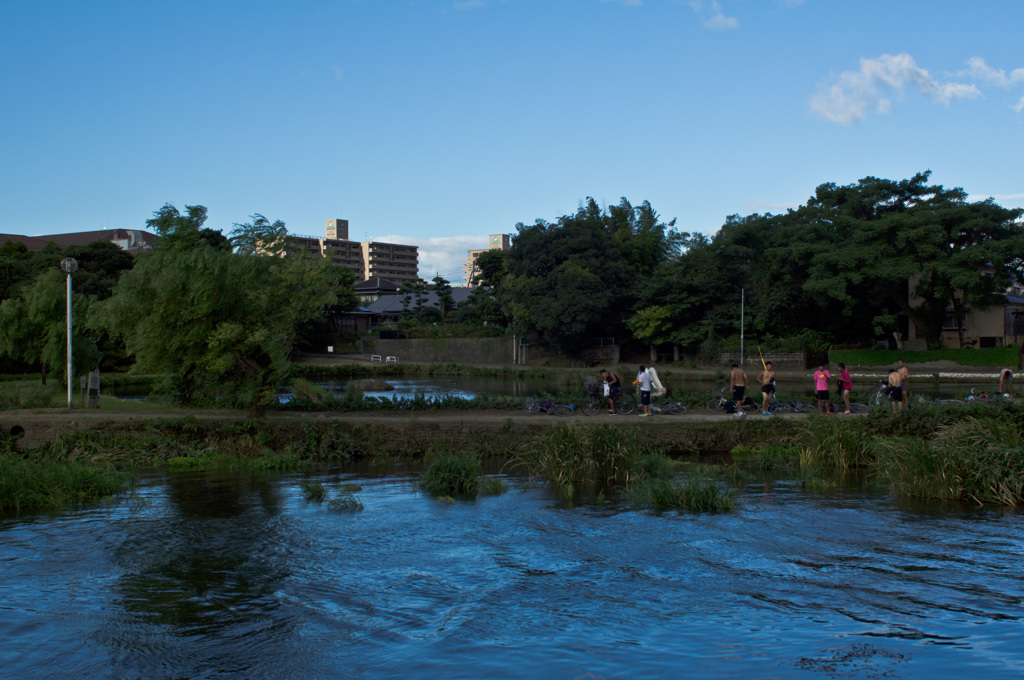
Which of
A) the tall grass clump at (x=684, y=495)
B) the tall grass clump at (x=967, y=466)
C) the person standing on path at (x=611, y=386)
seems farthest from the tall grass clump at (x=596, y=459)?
the person standing on path at (x=611, y=386)

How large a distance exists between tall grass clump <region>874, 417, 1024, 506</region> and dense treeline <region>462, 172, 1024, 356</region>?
30.9 metres

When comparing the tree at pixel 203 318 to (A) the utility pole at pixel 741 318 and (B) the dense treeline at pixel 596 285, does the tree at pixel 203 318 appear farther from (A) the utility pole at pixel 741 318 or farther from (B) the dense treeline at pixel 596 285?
(A) the utility pole at pixel 741 318

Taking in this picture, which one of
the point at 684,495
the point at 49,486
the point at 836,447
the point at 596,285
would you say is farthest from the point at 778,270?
the point at 49,486

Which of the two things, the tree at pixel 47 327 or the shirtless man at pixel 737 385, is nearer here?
the shirtless man at pixel 737 385

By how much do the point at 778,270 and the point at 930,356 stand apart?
392 inches

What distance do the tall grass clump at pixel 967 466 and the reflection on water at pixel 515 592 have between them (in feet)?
2.07

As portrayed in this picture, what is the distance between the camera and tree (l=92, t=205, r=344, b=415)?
734 inches

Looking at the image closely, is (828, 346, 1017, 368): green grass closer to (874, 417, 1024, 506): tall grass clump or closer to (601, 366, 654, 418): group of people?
(601, 366, 654, 418): group of people

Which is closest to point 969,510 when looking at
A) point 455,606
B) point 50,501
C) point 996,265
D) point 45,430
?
point 455,606

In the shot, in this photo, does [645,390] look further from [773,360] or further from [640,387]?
[773,360]

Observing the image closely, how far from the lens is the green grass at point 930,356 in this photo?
4222cm

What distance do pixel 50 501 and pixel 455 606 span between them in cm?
844

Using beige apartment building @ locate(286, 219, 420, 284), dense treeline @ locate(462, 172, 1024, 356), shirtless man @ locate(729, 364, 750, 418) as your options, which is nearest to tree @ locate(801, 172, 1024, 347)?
dense treeline @ locate(462, 172, 1024, 356)

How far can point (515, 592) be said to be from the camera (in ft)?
27.7
